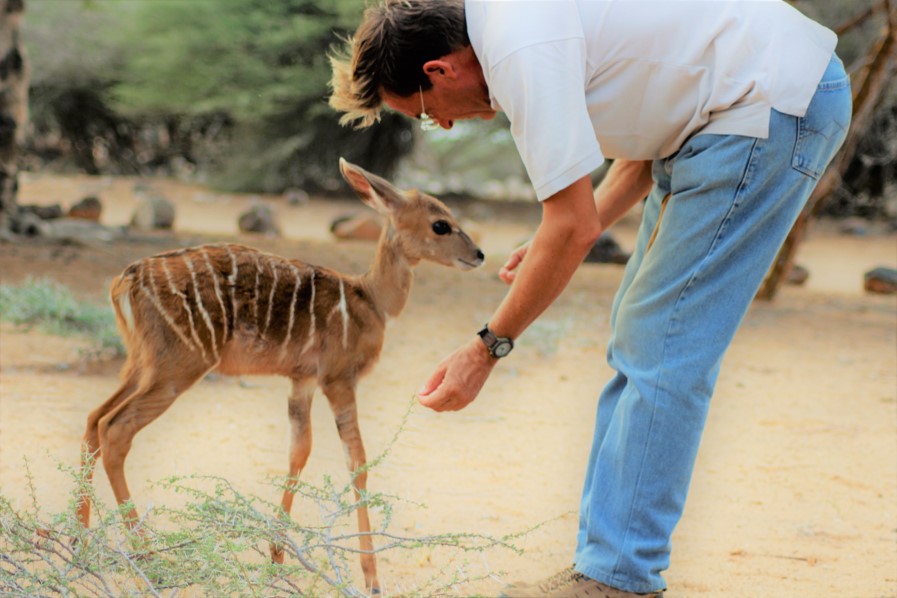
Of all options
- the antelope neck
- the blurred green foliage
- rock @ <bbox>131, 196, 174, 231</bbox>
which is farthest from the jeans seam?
the blurred green foliage

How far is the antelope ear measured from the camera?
3746 millimetres

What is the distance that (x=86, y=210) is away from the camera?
12.0 metres

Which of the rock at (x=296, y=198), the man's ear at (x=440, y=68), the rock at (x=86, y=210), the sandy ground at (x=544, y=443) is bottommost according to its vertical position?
the rock at (x=296, y=198)

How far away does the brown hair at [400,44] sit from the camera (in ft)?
8.94

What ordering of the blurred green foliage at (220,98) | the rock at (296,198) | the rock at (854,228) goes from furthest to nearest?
the blurred green foliage at (220,98) < the rock at (296,198) < the rock at (854,228)

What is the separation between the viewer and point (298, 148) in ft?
52.7

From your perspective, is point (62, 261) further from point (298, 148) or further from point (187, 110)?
point (187, 110)

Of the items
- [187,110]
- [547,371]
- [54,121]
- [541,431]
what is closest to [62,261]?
[547,371]

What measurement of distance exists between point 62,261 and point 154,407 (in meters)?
5.61

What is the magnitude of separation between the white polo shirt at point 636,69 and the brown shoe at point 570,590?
1033 millimetres

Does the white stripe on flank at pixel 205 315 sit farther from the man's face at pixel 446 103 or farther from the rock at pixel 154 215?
the rock at pixel 154 215

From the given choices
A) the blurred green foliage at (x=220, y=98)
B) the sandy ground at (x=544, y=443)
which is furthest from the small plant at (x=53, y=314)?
the blurred green foliage at (x=220, y=98)

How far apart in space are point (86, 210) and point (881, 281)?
328 inches

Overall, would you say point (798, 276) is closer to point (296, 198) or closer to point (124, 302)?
point (296, 198)
